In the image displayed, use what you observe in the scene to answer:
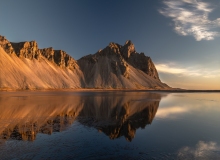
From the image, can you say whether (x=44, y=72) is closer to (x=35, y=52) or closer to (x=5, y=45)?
(x=35, y=52)

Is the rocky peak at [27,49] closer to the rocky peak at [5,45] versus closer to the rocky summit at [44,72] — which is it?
the rocky summit at [44,72]

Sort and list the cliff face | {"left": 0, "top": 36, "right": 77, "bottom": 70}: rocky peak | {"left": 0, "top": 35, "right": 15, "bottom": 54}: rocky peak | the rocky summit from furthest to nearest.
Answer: {"left": 0, "top": 36, "right": 77, "bottom": 70}: rocky peak < {"left": 0, "top": 35, "right": 15, "bottom": 54}: rocky peak < the rocky summit < the cliff face

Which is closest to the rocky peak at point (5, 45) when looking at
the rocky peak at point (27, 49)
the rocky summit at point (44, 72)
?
the rocky summit at point (44, 72)

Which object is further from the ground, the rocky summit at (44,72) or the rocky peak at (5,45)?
the rocky peak at (5,45)

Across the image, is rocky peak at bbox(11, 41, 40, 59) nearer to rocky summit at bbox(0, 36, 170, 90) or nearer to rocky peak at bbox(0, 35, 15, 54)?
rocky summit at bbox(0, 36, 170, 90)

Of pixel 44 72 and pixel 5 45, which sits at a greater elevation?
pixel 5 45

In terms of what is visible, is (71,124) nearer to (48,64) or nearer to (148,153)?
(148,153)

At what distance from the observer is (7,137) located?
15438 mm

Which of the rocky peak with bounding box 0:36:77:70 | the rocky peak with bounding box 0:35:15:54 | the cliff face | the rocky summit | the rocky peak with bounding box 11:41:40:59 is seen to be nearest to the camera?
the cliff face

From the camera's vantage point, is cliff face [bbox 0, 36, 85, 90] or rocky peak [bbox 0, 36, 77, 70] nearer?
cliff face [bbox 0, 36, 85, 90]

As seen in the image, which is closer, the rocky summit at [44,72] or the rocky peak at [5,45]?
the rocky summit at [44,72]

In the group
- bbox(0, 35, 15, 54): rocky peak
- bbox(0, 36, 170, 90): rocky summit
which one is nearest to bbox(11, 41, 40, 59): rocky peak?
bbox(0, 36, 170, 90): rocky summit

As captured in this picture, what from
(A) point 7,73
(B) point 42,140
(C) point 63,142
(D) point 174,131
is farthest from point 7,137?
(A) point 7,73

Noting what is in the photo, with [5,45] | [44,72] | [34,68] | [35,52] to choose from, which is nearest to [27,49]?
[35,52]
